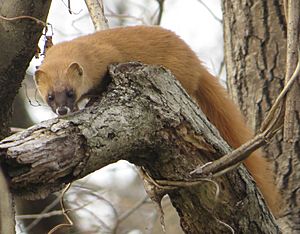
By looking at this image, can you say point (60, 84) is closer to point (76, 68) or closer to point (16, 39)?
point (76, 68)

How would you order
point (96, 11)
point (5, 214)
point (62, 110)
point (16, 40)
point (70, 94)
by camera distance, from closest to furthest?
1. point (5, 214)
2. point (16, 40)
3. point (96, 11)
4. point (62, 110)
5. point (70, 94)

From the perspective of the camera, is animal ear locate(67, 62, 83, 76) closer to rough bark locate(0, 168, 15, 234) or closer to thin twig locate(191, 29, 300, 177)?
thin twig locate(191, 29, 300, 177)

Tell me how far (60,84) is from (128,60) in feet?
1.33

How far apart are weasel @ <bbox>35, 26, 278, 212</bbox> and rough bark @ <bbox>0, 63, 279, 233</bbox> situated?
2.12ft

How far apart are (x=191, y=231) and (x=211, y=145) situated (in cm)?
36

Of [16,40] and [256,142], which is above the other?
[16,40]

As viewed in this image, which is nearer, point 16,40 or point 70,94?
point 16,40

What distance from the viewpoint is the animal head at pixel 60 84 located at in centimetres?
342

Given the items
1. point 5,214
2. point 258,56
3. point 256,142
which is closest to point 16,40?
point 256,142

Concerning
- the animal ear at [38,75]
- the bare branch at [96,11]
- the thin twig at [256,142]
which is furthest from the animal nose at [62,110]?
the thin twig at [256,142]

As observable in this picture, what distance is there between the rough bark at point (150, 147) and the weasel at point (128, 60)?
65 centimetres

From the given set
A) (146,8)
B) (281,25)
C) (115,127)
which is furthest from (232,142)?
(146,8)

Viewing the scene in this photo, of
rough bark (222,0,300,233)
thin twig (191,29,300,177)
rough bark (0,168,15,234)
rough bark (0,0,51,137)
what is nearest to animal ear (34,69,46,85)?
rough bark (222,0,300,233)

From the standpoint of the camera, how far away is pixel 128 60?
339 cm
